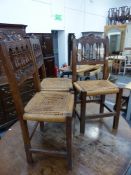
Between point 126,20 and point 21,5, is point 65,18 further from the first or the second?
point 126,20

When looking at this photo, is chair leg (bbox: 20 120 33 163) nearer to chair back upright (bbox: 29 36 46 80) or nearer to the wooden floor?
the wooden floor

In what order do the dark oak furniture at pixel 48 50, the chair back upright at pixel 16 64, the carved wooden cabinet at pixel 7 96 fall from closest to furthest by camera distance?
the chair back upright at pixel 16 64 < the carved wooden cabinet at pixel 7 96 < the dark oak furniture at pixel 48 50

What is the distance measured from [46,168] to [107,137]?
0.65 meters

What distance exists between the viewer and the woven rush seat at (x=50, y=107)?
104cm

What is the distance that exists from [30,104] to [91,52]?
3.41 ft

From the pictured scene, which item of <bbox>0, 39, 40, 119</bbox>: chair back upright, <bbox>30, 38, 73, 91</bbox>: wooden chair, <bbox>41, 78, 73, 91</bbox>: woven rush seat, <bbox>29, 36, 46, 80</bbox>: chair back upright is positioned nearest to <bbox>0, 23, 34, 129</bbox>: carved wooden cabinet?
<bbox>29, 36, 46, 80</bbox>: chair back upright

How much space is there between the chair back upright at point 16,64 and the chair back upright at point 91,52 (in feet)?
1.99

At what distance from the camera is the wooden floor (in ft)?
3.68

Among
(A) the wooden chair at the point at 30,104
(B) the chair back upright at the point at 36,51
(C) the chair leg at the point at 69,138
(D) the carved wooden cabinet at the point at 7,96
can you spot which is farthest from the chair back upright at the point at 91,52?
(D) the carved wooden cabinet at the point at 7,96

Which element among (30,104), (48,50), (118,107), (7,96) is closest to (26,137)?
(30,104)

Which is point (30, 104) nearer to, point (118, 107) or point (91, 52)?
point (118, 107)

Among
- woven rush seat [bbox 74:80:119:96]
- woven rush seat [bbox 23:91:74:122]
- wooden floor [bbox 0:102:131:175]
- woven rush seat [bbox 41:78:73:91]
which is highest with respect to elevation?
woven rush seat [bbox 74:80:119:96]

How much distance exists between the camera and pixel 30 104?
1212 millimetres

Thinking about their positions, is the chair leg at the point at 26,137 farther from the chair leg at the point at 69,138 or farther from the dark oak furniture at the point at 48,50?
the dark oak furniture at the point at 48,50
